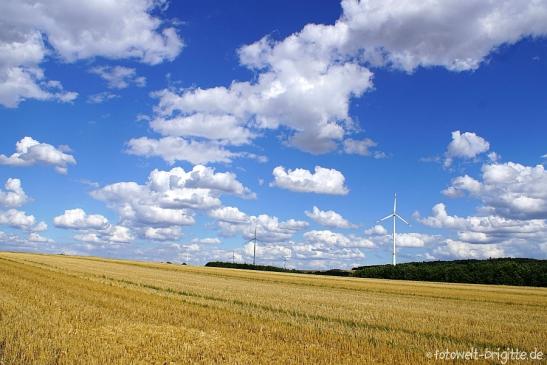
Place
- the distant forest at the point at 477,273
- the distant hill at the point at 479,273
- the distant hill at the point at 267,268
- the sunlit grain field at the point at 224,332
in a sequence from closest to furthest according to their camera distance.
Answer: the sunlit grain field at the point at 224,332
the distant hill at the point at 479,273
the distant forest at the point at 477,273
the distant hill at the point at 267,268

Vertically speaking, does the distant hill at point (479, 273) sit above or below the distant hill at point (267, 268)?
above

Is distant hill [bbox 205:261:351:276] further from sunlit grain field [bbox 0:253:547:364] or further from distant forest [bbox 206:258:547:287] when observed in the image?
sunlit grain field [bbox 0:253:547:364]

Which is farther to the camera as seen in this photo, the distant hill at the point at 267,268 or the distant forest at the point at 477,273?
the distant hill at the point at 267,268

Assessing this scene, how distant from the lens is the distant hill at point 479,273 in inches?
3457

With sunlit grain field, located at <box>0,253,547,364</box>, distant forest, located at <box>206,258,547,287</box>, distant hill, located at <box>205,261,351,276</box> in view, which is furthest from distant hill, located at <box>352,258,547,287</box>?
sunlit grain field, located at <box>0,253,547,364</box>

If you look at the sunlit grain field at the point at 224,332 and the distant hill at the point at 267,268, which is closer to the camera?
the sunlit grain field at the point at 224,332

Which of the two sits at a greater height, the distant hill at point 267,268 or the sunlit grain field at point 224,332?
the sunlit grain field at point 224,332

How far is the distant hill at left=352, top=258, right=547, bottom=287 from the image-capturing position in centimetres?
8781

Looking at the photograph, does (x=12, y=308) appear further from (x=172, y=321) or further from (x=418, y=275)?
(x=418, y=275)

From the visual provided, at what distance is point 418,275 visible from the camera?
10319 cm

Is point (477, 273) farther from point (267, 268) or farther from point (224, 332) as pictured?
point (224, 332)

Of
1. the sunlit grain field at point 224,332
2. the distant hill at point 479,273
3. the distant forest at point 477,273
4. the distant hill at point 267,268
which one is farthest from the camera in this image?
the distant hill at point 267,268

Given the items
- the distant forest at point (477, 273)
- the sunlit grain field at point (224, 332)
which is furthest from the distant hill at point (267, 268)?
the sunlit grain field at point (224, 332)

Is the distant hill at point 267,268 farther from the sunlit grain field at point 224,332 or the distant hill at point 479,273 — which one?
the sunlit grain field at point 224,332
